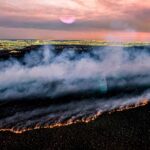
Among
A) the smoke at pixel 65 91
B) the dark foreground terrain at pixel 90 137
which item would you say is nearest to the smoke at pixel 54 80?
the smoke at pixel 65 91

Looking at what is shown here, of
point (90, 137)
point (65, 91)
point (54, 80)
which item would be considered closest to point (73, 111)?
point (90, 137)

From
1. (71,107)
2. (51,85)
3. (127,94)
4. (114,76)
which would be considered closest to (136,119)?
(71,107)

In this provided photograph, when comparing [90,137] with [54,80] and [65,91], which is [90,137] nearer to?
[65,91]

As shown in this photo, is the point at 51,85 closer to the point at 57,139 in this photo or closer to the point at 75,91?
the point at 75,91

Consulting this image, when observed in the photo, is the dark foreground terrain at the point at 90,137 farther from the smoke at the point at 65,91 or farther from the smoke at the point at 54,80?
the smoke at the point at 54,80

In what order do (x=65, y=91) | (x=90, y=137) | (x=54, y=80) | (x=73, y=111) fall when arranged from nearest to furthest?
(x=90, y=137), (x=73, y=111), (x=65, y=91), (x=54, y=80)

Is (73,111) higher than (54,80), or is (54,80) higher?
(73,111)

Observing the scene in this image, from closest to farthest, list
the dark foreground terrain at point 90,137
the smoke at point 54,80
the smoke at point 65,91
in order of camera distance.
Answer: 1. the dark foreground terrain at point 90,137
2. the smoke at point 65,91
3. the smoke at point 54,80

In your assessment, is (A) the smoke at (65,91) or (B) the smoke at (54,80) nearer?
(A) the smoke at (65,91)

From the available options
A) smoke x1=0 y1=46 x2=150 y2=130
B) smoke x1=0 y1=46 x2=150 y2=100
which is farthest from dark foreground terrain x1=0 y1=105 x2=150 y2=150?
smoke x1=0 y1=46 x2=150 y2=100
